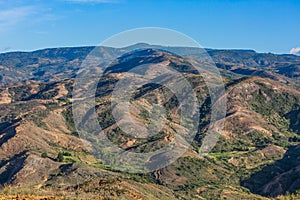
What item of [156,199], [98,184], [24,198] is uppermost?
[24,198]

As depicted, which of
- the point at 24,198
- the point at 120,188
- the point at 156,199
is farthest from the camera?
the point at 156,199

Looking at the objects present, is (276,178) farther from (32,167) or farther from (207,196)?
Answer: (32,167)

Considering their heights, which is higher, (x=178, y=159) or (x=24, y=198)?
(x=24, y=198)

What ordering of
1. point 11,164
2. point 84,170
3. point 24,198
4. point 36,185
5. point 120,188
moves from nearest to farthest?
point 24,198
point 120,188
point 36,185
point 84,170
point 11,164

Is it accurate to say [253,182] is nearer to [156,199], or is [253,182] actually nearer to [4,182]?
[156,199]

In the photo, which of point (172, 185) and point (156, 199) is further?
point (172, 185)

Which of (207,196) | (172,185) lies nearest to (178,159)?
(172,185)

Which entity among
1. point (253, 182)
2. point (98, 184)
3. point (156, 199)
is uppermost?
point (98, 184)

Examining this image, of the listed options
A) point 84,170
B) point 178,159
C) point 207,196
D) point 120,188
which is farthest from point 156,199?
point 178,159

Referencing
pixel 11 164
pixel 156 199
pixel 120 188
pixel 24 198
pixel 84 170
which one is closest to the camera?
pixel 24 198
